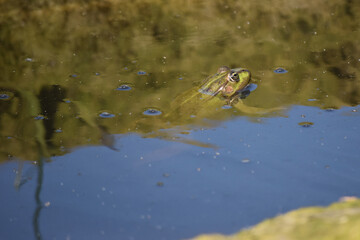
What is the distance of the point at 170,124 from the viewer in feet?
9.82

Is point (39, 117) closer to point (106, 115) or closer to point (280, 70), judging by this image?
point (106, 115)

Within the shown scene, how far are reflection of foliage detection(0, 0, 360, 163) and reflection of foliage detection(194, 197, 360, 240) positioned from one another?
1.29 meters

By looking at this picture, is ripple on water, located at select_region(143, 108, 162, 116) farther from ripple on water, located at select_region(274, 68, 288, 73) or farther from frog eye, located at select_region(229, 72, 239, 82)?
ripple on water, located at select_region(274, 68, 288, 73)

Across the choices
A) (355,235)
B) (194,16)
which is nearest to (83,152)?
(355,235)

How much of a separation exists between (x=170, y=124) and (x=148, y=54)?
1459mm

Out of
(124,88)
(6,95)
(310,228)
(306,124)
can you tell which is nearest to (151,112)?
(124,88)

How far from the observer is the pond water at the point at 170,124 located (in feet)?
6.96

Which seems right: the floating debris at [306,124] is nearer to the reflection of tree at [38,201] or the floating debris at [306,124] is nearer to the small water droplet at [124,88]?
the small water droplet at [124,88]

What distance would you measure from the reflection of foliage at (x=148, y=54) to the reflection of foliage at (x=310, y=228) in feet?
4.22

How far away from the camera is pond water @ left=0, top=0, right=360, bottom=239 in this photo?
2121 mm

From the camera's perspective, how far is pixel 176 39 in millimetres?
4645

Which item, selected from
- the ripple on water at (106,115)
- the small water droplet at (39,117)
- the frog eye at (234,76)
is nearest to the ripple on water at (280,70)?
the frog eye at (234,76)

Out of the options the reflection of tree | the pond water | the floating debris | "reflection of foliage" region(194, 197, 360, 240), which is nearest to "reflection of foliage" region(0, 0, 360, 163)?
the pond water

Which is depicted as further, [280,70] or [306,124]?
[280,70]
